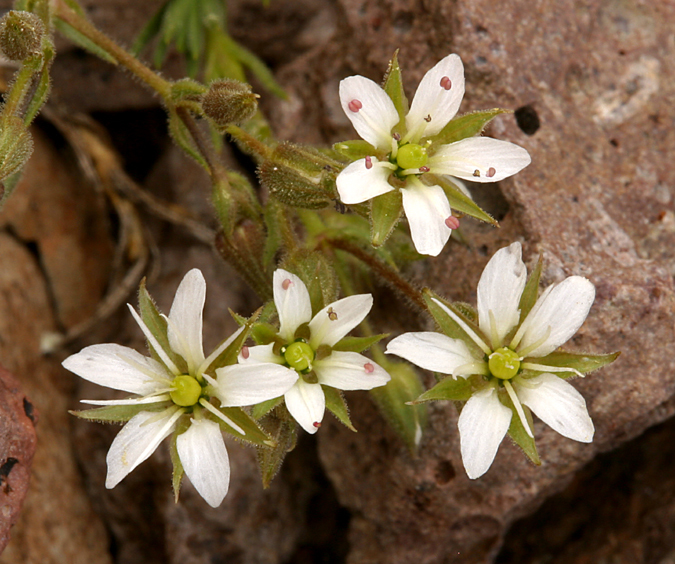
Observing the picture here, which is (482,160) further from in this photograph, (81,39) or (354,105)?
(81,39)

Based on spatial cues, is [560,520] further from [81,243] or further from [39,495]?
[81,243]

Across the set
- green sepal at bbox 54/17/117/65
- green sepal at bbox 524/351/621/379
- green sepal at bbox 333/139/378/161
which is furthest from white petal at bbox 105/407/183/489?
green sepal at bbox 54/17/117/65

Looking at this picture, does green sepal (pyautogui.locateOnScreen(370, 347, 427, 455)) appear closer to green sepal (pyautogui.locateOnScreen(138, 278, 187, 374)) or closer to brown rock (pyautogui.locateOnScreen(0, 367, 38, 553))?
green sepal (pyautogui.locateOnScreen(138, 278, 187, 374))

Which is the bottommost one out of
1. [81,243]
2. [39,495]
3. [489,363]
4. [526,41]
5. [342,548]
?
[342,548]

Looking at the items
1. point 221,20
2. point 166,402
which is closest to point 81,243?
point 221,20

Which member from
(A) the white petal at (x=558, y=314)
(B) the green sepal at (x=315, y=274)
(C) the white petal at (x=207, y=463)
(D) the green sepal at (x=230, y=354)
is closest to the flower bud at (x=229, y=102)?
(B) the green sepal at (x=315, y=274)

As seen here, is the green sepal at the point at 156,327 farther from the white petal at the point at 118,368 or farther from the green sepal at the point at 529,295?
the green sepal at the point at 529,295
